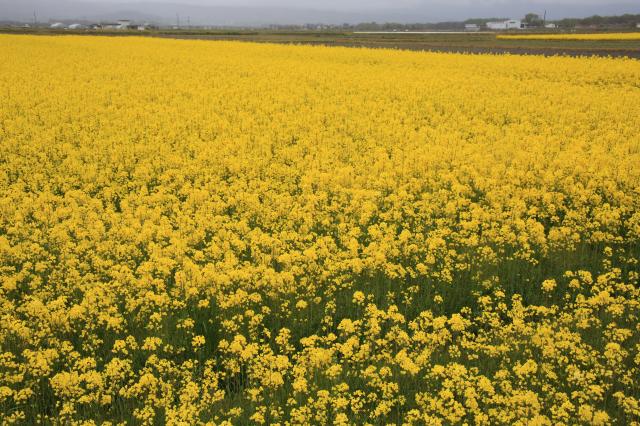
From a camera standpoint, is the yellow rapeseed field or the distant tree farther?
the distant tree

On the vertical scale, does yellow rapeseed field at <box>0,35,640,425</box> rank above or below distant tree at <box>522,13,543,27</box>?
below

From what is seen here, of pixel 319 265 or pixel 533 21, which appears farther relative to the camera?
pixel 533 21

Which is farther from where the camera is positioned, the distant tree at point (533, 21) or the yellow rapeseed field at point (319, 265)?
the distant tree at point (533, 21)

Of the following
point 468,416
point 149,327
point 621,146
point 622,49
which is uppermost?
point 622,49

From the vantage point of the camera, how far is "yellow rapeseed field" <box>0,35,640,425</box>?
499 centimetres

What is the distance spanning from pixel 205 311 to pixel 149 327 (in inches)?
32.7

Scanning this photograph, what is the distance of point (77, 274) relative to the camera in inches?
271

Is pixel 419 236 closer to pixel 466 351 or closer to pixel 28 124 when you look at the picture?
pixel 466 351

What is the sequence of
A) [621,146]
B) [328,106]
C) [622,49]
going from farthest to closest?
[622,49] → [328,106] → [621,146]

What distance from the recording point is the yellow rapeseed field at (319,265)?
16.4 feet

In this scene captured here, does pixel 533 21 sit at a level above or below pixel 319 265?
above

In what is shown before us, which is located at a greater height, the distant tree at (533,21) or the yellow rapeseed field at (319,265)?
the distant tree at (533,21)

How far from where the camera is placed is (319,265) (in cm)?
751

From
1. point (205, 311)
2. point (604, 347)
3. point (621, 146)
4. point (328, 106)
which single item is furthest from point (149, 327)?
point (328, 106)
